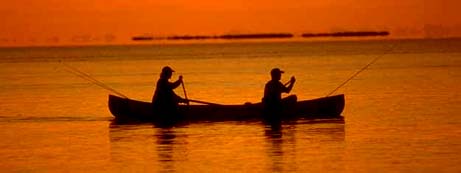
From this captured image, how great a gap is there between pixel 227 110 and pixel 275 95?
133 cm

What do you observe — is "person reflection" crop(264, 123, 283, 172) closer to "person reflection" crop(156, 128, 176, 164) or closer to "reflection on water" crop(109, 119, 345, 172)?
"reflection on water" crop(109, 119, 345, 172)

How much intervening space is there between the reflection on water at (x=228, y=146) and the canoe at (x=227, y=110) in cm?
24

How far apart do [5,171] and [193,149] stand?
4116mm

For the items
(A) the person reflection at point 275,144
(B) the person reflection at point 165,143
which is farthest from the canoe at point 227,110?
(B) the person reflection at point 165,143

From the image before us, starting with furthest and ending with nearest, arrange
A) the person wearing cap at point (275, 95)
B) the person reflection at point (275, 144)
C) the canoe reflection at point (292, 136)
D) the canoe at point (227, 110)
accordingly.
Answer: the canoe at point (227, 110), the person wearing cap at point (275, 95), the canoe reflection at point (292, 136), the person reflection at point (275, 144)

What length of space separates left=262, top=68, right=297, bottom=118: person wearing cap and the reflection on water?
350mm

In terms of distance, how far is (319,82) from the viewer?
57.7 metres

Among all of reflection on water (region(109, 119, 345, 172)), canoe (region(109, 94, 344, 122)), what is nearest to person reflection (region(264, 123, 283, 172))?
reflection on water (region(109, 119, 345, 172))

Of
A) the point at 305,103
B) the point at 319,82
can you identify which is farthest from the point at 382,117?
the point at 319,82

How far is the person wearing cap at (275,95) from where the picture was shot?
2800cm

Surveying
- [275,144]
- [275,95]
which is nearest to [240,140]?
[275,144]

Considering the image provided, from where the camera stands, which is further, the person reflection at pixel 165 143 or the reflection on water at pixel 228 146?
the person reflection at pixel 165 143

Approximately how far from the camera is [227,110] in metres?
29.5

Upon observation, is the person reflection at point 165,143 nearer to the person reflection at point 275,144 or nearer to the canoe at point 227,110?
the canoe at point 227,110
